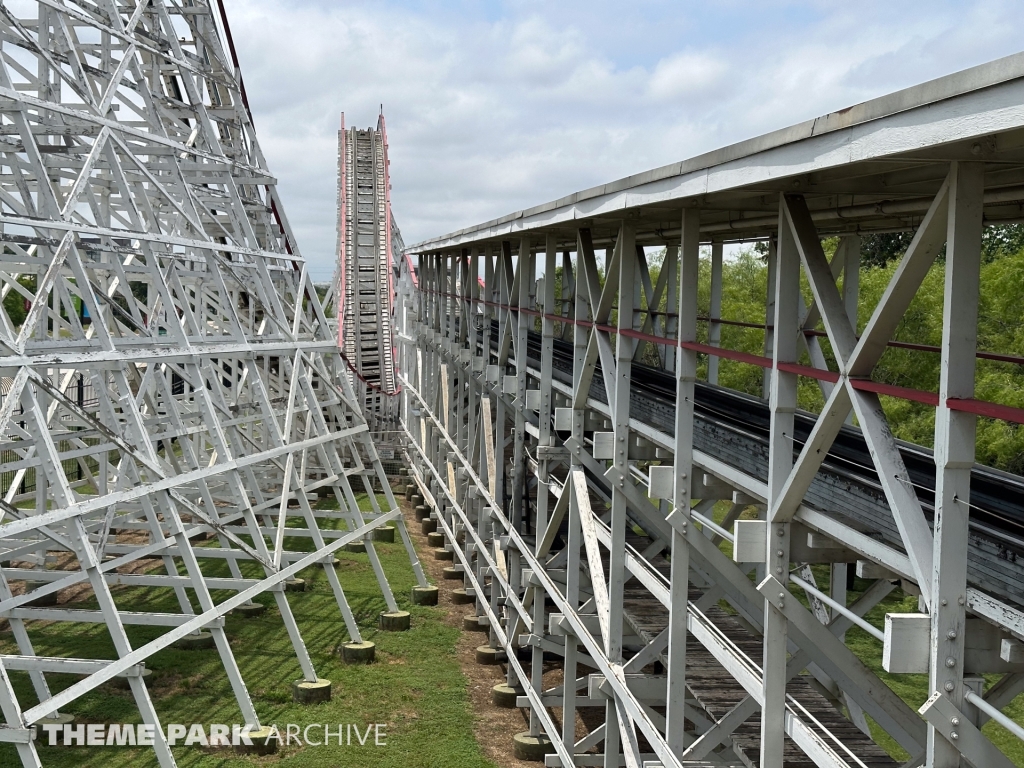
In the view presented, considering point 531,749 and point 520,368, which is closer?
point 531,749

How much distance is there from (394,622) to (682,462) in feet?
37.0

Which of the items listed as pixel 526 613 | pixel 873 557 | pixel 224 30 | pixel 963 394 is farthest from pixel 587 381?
pixel 224 30

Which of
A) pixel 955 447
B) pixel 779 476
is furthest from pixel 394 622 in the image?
pixel 955 447

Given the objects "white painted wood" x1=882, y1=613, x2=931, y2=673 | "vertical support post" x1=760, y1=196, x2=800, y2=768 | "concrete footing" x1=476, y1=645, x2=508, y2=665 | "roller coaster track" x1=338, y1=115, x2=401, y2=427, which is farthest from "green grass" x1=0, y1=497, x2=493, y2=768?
"roller coaster track" x1=338, y1=115, x2=401, y2=427

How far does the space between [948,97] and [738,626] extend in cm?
899

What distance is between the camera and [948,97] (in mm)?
3762

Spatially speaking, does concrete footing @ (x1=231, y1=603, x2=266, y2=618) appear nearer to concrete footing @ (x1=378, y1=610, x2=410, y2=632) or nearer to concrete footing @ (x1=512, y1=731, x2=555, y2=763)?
concrete footing @ (x1=378, y1=610, x2=410, y2=632)

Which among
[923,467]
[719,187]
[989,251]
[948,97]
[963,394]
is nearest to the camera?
[948,97]

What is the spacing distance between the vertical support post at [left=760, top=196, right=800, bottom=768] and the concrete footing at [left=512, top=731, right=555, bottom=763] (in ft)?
25.0

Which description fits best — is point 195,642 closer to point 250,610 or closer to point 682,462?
point 250,610

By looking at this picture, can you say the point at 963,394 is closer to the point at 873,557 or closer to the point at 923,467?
the point at 873,557

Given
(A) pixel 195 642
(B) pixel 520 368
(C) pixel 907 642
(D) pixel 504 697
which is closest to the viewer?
(C) pixel 907 642

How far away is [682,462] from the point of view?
7746 mm

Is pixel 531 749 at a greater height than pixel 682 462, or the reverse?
pixel 682 462
